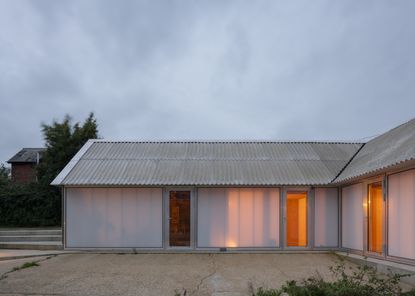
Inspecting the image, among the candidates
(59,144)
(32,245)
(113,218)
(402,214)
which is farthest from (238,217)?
(59,144)

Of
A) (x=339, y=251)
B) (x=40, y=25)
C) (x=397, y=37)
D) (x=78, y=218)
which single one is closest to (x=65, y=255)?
(x=78, y=218)

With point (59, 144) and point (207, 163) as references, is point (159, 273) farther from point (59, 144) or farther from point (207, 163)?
point (59, 144)

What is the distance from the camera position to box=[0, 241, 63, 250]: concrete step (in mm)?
15215

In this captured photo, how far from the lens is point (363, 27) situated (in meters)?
16.3

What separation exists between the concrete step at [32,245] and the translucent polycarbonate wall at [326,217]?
316 inches

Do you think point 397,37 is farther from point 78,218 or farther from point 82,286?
point 82,286

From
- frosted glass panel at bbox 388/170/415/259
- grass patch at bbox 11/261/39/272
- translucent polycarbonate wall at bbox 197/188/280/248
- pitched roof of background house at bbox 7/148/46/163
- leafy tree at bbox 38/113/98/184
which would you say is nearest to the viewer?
frosted glass panel at bbox 388/170/415/259

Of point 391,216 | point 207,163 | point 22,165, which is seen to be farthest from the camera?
point 22,165

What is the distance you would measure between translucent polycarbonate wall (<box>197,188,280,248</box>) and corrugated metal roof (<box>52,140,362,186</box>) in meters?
0.47

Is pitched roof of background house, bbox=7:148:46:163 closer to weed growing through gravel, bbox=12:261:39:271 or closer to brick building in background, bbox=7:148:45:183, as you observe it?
brick building in background, bbox=7:148:45:183

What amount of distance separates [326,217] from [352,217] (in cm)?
122

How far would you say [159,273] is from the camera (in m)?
10.6

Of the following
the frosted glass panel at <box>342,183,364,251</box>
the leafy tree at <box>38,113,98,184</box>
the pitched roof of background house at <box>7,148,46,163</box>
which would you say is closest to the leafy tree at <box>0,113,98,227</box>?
the leafy tree at <box>38,113,98,184</box>

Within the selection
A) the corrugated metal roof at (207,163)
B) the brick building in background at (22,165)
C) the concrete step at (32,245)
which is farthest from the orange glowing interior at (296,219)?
the brick building in background at (22,165)
